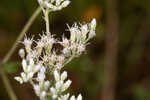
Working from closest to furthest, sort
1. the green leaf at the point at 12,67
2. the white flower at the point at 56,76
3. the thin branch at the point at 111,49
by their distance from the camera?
the white flower at the point at 56,76
the green leaf at the point at 12,67
the thin branch at the point at 111,49

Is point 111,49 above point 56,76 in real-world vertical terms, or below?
above

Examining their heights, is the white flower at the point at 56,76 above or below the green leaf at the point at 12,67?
below

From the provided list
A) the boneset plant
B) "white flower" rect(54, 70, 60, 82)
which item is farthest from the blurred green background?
"white flower" rect(54, 70, 60, 82)

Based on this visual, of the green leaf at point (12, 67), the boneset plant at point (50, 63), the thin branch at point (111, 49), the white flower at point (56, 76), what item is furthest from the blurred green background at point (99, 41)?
the white flower at point (56, 76)

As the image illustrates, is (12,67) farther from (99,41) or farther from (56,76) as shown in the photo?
(99,41)

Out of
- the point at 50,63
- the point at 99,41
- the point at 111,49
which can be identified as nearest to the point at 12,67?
the point at 50,63

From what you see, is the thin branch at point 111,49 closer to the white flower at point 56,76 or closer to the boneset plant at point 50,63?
the boneset plant at point 50,63

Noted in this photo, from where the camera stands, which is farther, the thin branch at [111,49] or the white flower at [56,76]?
the thin branch at [111,49]

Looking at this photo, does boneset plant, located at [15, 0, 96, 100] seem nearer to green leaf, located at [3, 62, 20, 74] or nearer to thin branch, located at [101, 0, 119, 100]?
green leaf, located at [3, 62, 20, 74]
